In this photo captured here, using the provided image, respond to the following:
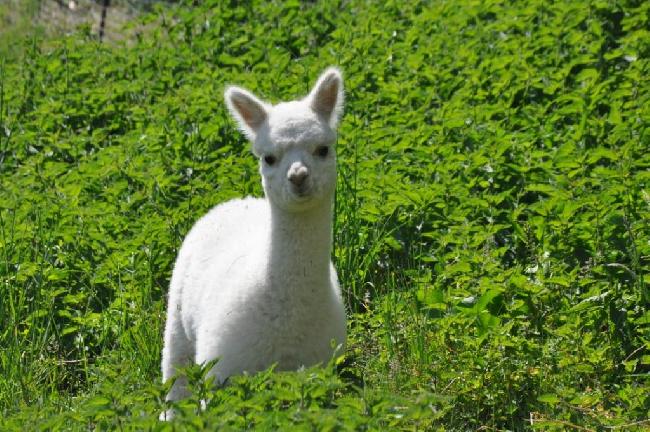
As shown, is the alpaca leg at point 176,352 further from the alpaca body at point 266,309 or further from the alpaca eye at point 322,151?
the alpaca eye at point 322,151

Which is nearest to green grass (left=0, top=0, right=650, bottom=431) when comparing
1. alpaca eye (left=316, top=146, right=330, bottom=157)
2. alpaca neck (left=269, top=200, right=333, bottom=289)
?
alpaca neck (left=269, top=200, right=333, bottom=289)

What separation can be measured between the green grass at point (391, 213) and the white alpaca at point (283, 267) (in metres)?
0.35

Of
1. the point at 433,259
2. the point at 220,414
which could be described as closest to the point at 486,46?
the point at 433,259

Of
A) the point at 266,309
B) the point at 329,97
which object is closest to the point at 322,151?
the point at 329,97

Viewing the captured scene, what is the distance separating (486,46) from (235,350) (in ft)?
16.6

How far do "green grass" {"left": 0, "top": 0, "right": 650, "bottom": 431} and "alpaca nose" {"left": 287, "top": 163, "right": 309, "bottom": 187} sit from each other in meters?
0.93

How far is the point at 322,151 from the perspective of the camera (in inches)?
211

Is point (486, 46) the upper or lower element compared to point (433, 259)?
upper

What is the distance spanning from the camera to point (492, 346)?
18.7ft

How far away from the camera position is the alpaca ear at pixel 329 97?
559cm

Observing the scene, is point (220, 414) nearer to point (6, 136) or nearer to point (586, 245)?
point (586, 245)

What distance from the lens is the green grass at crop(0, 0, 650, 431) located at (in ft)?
17.8

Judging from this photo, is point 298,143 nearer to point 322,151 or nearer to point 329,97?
point 322,151

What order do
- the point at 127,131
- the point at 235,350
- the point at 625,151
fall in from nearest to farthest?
the point at 235,350 < the point at 625,151 < the point at 127,131
